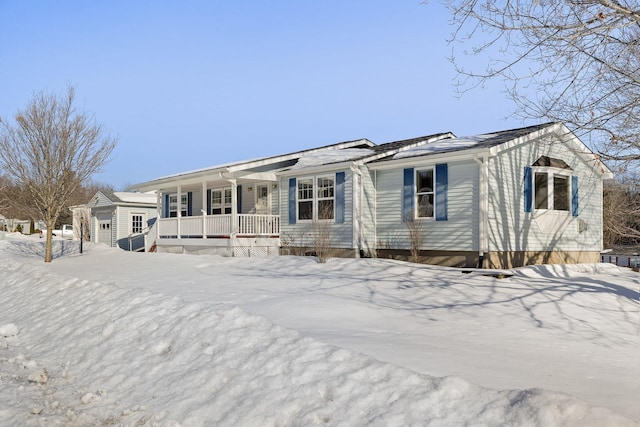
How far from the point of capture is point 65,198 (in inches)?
776

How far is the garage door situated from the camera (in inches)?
1339

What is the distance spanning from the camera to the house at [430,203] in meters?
15.2

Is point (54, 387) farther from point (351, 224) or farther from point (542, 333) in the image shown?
point (351, 224)

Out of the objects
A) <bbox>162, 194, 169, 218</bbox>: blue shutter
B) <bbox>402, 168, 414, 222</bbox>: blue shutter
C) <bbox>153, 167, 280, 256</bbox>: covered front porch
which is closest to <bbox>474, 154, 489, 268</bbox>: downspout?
<bbox>402, 168, 414, 222</bbox>: blue shutter

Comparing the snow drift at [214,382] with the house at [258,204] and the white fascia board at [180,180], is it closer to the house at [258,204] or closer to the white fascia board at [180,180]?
the house at [258,204]

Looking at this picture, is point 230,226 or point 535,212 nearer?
point 535,212

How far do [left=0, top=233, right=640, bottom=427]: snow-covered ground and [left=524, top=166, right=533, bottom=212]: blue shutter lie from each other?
4.28 m

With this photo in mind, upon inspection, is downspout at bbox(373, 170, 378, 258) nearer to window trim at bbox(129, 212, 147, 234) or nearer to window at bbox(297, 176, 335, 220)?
window at bbox(297, 176, 335, 220)

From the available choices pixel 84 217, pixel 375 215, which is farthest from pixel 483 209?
pixel 84 217

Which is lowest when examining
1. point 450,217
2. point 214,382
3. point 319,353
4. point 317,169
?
point 214,382

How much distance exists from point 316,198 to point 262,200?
389 centimetres

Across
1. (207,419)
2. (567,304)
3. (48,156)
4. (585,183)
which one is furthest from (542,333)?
(48,156)

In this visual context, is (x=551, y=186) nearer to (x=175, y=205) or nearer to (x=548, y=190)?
(x=548, y=190)

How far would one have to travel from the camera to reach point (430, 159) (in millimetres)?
15719
